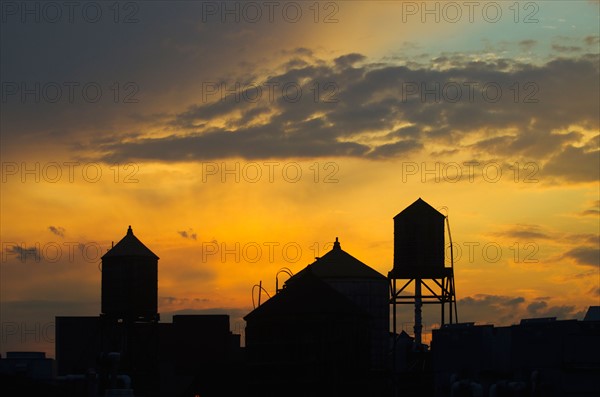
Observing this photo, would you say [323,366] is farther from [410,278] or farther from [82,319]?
[82,319]

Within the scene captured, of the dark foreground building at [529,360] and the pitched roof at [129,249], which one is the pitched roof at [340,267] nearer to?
A: the pitched roof at [129,249]

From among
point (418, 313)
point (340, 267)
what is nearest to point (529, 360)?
point (418, 313)

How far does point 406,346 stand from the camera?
88438 mm

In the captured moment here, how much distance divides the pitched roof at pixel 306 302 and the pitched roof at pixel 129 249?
13769mm

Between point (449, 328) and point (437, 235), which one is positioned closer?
point (449, 328)

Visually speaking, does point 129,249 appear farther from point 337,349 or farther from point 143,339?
point 337,349

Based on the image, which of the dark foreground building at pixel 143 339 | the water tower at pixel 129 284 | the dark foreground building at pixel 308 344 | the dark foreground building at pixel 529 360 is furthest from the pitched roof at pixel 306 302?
the water tower at pixel 129 284

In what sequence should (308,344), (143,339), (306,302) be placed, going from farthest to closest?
(143,339) < (306,302) < (308,344)

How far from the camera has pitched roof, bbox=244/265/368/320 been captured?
73.6 metres

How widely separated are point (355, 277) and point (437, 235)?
8015 millimetres

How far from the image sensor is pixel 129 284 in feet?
279

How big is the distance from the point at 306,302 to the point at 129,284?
16757mm

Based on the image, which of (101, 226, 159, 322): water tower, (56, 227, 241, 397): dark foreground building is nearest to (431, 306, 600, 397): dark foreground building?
(56, 227, 241, 397): dark foreground building

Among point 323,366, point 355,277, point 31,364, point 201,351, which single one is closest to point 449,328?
point 323,366
